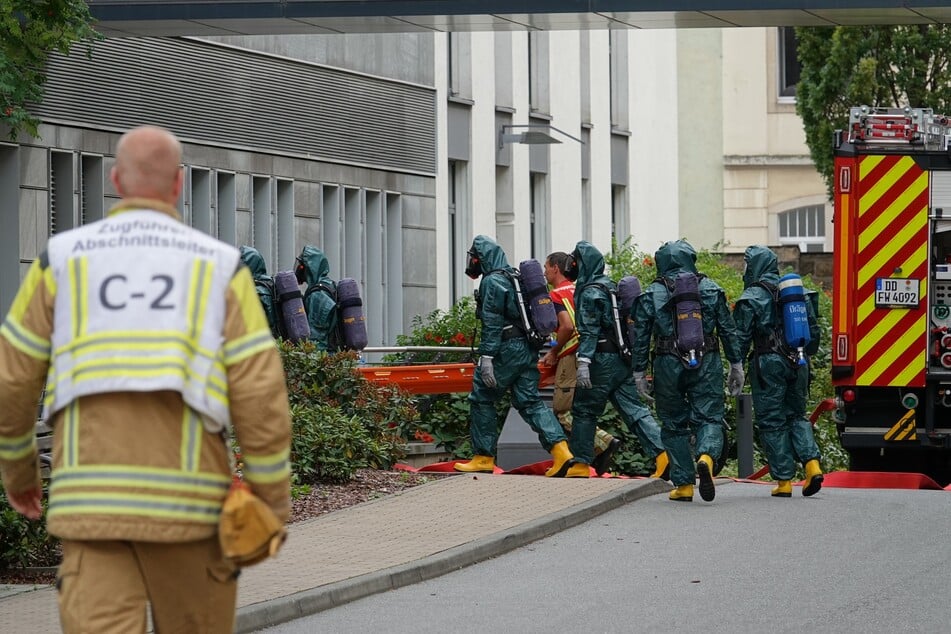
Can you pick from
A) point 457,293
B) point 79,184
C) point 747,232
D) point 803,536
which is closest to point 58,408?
point 803,536

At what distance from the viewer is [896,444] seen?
16.0m

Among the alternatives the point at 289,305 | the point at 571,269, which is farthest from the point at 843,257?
the point at 289,305

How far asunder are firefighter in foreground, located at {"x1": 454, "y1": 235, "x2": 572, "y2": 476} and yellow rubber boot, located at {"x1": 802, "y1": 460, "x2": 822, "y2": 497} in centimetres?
191

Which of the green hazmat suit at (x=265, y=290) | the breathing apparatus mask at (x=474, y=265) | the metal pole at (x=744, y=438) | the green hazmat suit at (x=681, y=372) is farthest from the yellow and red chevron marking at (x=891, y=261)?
the green hazmat suit at (x=265, y=290)

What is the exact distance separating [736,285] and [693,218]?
964 inches

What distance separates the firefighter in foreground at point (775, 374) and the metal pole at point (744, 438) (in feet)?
9.05

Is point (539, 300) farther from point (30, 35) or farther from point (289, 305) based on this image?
point (30, 35)

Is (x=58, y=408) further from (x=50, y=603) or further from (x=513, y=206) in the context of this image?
→ (x=513, y=206)

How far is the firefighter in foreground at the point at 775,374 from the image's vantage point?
14.4m

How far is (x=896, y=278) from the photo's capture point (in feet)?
52.3

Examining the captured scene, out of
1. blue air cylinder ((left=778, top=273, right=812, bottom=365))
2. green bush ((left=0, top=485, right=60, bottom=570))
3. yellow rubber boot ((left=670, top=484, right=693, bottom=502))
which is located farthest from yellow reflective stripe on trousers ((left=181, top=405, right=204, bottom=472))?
blue air cylinder ((left=778, top=273, right=812, bottom=365))

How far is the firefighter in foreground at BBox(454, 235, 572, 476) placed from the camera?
1531 cm

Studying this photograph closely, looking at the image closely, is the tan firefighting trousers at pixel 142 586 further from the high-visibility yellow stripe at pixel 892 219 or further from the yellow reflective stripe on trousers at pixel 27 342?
the high-visibility yellow stripe at pixel 892 219

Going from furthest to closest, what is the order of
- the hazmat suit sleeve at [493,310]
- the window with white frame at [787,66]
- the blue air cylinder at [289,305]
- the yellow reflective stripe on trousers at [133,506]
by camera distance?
the window with white frame at [787,66] → the blue air cylinder at [289,305] → the hazmat suit sleeve at [493,310] → the yellow reflective stripe on trousers at [133,506]
